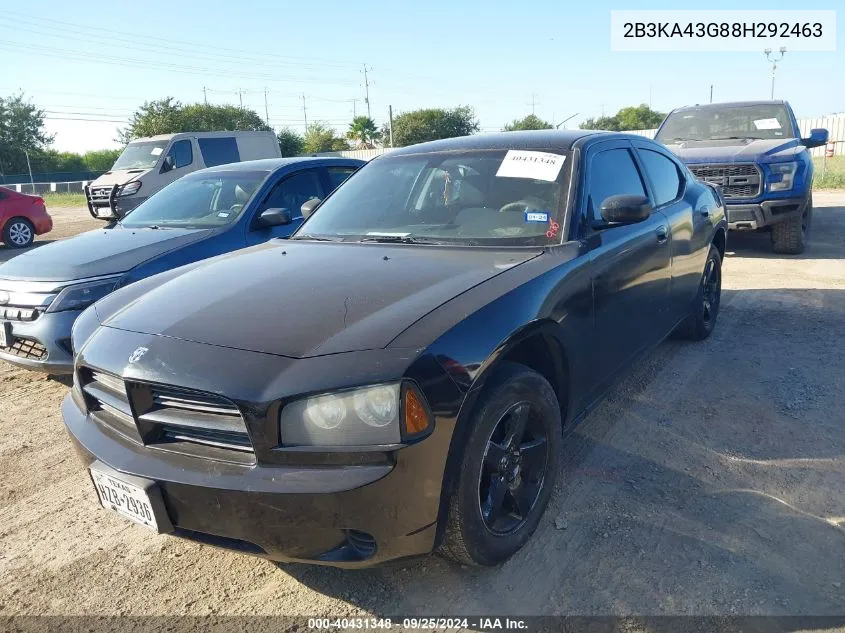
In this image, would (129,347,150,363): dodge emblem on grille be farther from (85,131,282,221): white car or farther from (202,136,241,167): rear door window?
(202,136,241,167): rear door window

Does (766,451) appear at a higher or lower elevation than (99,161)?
lower

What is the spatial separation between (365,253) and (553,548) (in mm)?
1533

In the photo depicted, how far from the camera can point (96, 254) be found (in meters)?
4.83

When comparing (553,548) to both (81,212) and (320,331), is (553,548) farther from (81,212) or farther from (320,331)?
(81,212)

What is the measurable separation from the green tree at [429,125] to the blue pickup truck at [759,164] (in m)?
58.5

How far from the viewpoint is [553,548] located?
262 centimetres

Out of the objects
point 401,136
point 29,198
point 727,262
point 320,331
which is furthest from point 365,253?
point 401,136

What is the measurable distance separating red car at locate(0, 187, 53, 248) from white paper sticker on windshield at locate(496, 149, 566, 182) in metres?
13.2

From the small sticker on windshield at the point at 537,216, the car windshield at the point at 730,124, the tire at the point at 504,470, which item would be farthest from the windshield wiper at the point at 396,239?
the car windshield at the point at 730,124

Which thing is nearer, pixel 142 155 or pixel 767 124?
pixel 767 124

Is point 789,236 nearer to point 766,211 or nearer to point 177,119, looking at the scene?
point 766,211

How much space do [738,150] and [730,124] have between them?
3.83 ft

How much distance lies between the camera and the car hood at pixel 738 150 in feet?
26.9

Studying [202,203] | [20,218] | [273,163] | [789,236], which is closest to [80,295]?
[202,203]
